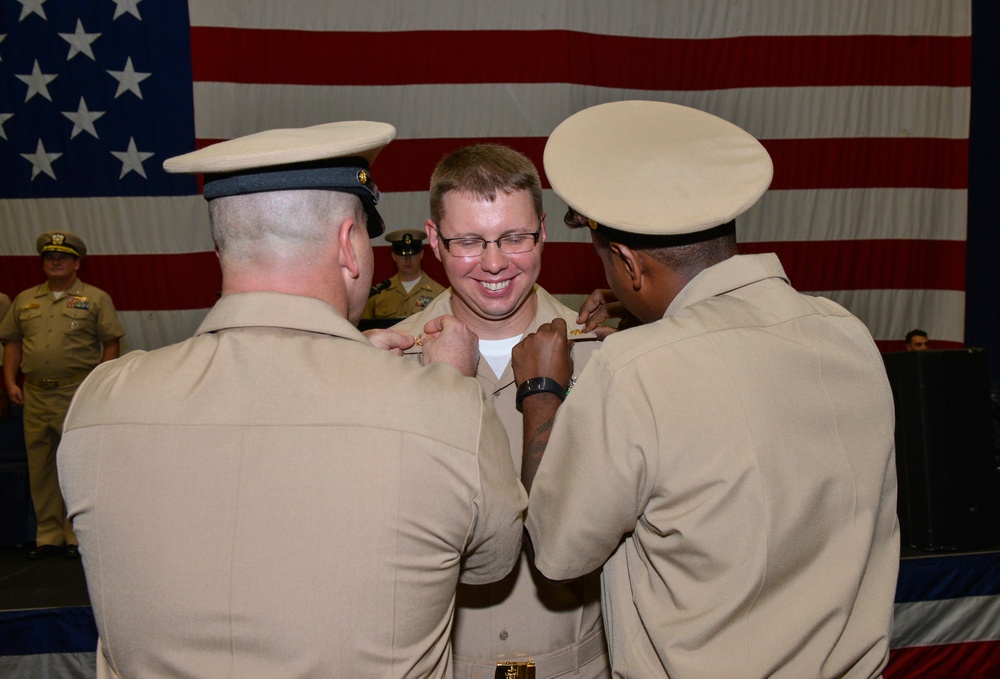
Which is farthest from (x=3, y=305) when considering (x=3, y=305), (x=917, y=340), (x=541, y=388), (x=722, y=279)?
(x=917, y=340)

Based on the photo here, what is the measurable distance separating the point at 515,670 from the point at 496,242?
0.79 metres

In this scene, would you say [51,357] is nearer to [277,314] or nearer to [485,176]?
[485,176]

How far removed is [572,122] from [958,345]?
15.6 feet

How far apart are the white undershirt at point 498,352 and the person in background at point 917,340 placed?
13.2 feet

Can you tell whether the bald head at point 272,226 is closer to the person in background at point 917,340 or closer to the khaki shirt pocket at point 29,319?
the khaki shirt pocket at point 29,319

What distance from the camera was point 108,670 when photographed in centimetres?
97

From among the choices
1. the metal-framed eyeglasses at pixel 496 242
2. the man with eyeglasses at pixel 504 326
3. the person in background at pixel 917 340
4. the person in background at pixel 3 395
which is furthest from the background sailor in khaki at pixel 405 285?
the metal-framed eyeglasses at pixel 496 242

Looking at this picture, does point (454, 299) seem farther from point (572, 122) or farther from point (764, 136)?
point (764, 136)

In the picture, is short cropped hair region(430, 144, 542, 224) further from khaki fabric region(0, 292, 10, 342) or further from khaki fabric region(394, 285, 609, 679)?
khaki fabric region(0, 292, 10, 342)

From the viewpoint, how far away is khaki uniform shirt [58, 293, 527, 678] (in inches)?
33.6

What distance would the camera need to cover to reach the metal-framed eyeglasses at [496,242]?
1564 mm

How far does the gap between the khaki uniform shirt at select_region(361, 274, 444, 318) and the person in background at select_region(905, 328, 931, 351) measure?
9.52 feet

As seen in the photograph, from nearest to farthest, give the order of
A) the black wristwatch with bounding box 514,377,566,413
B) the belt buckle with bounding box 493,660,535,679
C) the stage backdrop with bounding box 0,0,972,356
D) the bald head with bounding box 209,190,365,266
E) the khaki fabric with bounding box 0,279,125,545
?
the bald head with bounding box 209,190,365,266, the black wristwatch with bounding box 514,377,566,413, the belt buckle with bounding box 493,660,535,679, the khaki fabric with bounding box 0,279,125,545, the stage backdrop with bounding box 0,0,972,356

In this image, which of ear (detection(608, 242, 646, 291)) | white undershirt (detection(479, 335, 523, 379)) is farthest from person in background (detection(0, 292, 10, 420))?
ear (detection(608, 242, 646, 291))
